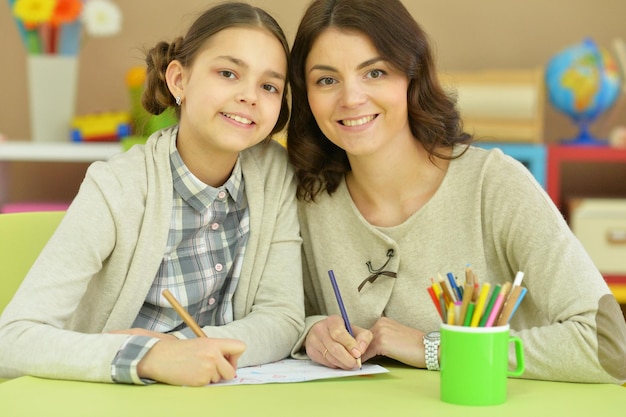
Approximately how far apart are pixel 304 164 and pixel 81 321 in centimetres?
45

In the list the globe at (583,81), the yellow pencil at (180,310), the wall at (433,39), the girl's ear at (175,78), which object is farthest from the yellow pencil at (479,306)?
the wall at (433,39)

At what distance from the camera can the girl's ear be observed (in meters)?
1.48

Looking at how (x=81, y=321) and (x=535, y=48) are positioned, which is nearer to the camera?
(x=81, y=321)

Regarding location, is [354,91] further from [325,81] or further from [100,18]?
[100,18]

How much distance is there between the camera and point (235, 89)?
139 cm

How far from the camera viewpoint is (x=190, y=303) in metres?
1.41

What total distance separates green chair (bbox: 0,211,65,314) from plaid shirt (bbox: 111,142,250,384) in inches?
8.6

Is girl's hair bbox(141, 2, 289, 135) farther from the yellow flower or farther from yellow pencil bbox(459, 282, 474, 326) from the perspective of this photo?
the yellow flower

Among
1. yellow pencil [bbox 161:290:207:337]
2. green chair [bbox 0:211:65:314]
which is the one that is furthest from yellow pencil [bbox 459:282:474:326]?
green chair [bbox 0:211:65:314]

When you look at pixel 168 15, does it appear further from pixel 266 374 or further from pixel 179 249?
pixel 266 374

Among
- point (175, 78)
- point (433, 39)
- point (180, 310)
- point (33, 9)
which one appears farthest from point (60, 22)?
point (180, 310)

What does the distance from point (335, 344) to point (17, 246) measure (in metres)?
0.58

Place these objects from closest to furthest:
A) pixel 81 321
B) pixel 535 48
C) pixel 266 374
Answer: pixel 266 374
pixel 81 321
pixel 535 48

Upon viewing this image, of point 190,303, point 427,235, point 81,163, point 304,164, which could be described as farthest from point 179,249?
point 81,163
